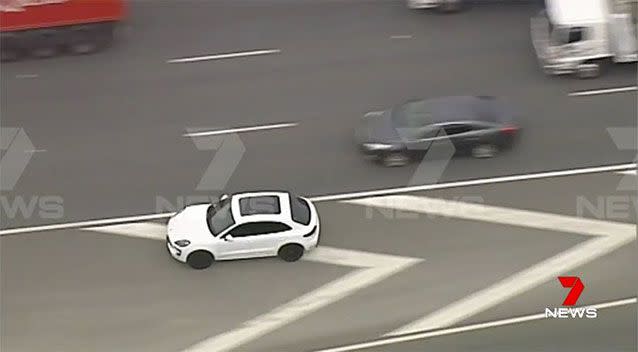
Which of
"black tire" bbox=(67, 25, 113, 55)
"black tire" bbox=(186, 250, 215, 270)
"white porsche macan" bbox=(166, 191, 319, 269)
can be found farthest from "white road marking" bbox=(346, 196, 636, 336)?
"black tire" bbox=(67, 25, 113, 55)

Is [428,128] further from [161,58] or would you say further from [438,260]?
[161,58]

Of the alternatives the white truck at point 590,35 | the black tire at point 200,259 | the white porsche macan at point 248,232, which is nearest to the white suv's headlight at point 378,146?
the white porsche macan at point 248,232

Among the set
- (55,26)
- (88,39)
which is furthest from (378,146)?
(55,26)

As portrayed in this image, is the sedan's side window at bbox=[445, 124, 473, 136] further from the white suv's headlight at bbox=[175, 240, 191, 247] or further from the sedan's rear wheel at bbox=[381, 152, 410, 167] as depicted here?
the white suv's headlight at bbox=[175, 240, 191, 247]

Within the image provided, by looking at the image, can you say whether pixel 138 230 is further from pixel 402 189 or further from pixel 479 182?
pixel 479 182

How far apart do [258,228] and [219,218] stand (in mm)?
880

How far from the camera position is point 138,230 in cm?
2114

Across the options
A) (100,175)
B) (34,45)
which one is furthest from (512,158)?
(34,45)

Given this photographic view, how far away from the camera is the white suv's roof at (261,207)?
1981 cm

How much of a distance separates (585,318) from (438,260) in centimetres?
296

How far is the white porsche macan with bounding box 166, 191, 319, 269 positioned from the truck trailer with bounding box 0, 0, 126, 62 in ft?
23.9

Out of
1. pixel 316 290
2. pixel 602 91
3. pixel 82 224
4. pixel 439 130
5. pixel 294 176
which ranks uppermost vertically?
pixel 602 91

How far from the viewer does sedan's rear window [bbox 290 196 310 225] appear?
20.0 m

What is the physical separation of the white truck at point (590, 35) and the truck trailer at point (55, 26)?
10.5 m
